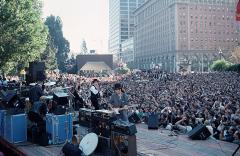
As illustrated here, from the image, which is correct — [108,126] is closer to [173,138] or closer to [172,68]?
[173,138]

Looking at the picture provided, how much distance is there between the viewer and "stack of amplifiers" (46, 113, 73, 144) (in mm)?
10175

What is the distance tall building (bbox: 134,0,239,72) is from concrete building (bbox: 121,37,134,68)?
110ft

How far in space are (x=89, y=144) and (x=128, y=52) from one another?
576ft

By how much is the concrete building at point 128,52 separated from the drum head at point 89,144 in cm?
16414

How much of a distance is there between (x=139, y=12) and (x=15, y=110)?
159 meters

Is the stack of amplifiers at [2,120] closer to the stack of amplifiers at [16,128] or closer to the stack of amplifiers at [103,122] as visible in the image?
the stack of amplifiers at [16,128]

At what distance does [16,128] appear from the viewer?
10.7 m

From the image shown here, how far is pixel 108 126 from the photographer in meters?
9.12

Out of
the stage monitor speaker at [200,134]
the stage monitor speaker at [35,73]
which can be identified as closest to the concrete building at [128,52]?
the stage monitor speaker at [35,73]

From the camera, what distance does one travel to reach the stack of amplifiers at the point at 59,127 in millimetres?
10175

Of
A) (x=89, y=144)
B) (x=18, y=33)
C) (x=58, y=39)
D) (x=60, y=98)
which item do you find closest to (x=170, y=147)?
(x=89, y=144)

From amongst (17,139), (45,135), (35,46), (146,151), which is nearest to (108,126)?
(146,151)

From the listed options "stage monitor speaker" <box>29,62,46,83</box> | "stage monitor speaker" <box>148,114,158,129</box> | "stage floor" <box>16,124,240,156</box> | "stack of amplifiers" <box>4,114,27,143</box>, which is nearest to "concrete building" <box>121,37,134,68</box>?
"stage monitor speaker" <box>29,62,46,83</box>

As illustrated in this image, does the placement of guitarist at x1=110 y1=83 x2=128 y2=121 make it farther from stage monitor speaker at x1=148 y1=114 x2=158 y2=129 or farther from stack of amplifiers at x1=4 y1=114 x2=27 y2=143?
stage monitor speaker at x1=148 y1=114 x2=158 y2=129
